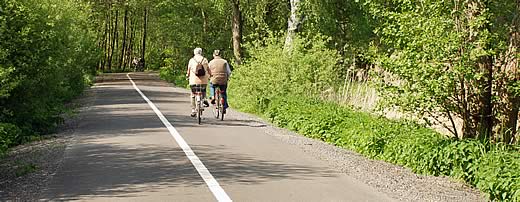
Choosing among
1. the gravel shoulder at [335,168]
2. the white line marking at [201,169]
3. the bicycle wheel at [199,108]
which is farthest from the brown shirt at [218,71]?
the gravel shoulder at [335,168]

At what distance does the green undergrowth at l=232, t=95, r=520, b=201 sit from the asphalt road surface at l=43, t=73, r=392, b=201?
142cm

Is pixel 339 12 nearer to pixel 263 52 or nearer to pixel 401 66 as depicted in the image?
pixel 263 52

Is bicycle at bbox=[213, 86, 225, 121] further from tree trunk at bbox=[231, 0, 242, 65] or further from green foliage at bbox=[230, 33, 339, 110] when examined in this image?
tree trunk at bbox=[231, 0, 242, 65]

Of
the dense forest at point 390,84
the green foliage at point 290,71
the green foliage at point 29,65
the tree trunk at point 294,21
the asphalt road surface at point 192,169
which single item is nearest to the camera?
the asphalt road surface at point 192,169

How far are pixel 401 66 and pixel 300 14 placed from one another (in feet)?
47.6

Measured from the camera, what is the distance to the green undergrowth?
28.8 ft

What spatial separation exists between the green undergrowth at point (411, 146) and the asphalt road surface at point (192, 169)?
55.7 inches

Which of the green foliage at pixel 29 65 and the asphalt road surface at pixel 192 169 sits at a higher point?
the green foliage at pixel 29 65

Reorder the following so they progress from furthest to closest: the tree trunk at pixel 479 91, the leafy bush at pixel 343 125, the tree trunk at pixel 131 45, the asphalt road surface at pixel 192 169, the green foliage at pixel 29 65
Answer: the tree trunk at pixel 131 45 → the green foliage at pixel 29 65 → the tree trunk at pixel 479 91 → the leafy bush at pixel 343 125 → the asphalt road surface at pixel 192 169

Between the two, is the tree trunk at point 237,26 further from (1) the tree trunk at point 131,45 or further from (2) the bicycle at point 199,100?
(1) the tree trunk at point 131,45

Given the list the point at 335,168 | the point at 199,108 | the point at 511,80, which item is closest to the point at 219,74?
the point at 199,108

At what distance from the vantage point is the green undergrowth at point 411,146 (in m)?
8.79

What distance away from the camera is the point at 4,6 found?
15.4 m

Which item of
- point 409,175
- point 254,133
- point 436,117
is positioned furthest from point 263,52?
point 409,175
